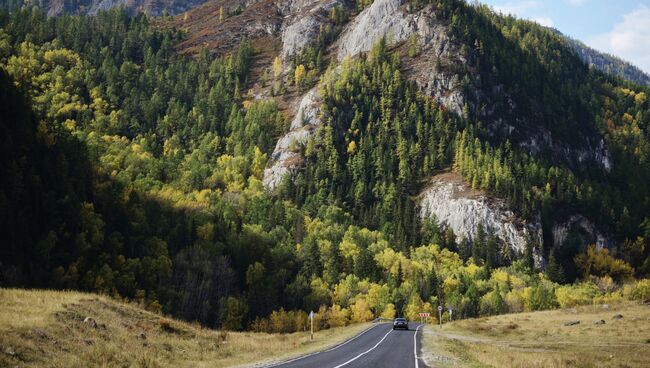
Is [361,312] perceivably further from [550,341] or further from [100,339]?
[100,339]

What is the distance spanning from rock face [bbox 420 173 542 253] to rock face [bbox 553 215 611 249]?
649 inches

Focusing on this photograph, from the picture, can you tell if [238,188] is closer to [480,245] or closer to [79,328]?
[480,245]

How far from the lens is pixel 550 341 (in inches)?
1978

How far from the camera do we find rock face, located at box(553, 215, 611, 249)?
183250mm

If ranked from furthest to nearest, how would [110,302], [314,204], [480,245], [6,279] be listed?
[314,204] → [480,245] → [6,279] → [110,302]

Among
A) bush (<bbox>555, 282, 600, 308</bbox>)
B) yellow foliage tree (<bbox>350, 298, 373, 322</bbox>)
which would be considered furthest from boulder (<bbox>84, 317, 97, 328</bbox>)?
bush (<bbox>555, 282, 600, 308</bbox>)

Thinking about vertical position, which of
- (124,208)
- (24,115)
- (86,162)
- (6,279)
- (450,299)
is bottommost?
(450,299)

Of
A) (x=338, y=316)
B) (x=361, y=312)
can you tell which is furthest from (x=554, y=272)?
(x=338, y=316)

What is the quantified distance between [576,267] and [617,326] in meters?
137

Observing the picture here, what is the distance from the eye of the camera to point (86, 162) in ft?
383

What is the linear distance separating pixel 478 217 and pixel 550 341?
125m

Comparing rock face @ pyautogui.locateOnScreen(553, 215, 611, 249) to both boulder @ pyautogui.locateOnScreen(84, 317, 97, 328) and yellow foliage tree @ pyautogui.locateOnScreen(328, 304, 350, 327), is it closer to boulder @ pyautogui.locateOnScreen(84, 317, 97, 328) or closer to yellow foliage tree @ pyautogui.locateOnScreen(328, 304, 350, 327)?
yellow foliage tree @ pyautogui.locateOnScreen(328, 304, 350, 327)

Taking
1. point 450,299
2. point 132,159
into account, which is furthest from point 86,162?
point 450,299

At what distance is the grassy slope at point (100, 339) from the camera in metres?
21.8
